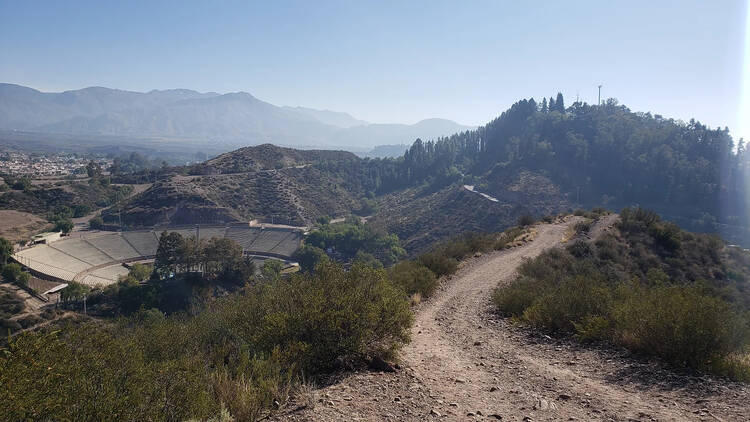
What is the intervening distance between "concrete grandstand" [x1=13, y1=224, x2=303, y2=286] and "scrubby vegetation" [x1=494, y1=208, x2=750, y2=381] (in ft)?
170

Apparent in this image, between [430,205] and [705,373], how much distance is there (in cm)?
7456

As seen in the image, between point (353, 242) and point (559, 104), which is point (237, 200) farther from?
point (559, 104)

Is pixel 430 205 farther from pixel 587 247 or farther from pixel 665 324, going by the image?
pixel 665 324

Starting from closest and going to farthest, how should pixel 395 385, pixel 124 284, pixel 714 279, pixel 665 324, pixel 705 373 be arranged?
pixel 395 385, pixel 705 373, pixel 665 324, pixel 714 279, pixel 124 284

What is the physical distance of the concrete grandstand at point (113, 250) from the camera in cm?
5384

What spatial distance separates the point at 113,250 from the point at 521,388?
7409 centimetres

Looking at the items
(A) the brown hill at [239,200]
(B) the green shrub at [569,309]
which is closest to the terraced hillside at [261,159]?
(A) the brown hill at [239,200]

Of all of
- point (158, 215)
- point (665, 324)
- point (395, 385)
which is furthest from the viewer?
point (158, 215)

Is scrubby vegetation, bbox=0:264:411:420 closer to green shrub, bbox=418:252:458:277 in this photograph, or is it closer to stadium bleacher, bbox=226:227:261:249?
green shrub, bbox=418:252:458:277

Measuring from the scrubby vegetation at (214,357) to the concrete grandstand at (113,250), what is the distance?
54346mm

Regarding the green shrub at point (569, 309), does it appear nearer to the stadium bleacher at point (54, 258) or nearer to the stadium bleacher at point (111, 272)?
the stadium bleacher at point (111, 272)

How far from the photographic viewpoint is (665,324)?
7.30m

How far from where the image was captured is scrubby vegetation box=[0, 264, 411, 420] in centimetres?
380

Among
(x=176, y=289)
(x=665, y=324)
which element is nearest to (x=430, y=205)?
(x=176, y=289)
